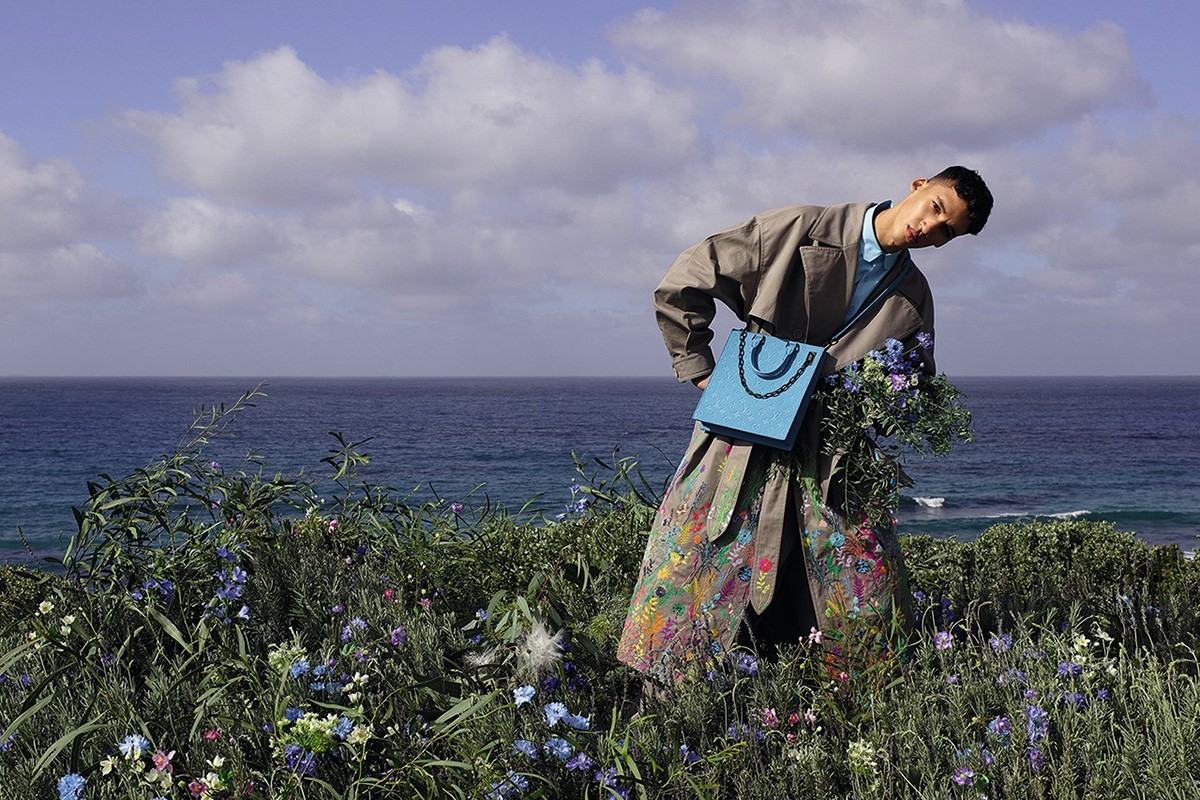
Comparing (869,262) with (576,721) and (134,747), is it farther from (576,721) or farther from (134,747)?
(134,747)

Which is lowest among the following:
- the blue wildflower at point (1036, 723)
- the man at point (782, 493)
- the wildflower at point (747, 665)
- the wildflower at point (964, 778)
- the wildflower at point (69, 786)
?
the wildflower at point (69, 786)

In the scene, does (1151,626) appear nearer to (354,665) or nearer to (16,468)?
(354,665)

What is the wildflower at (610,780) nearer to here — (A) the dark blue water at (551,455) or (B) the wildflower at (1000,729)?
(B) the wildflower at (1000,729)

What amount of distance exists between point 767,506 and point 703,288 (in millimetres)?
→ 834

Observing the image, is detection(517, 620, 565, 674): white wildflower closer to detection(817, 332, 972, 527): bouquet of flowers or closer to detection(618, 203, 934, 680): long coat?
detection(618, 203, 934, 680): long coat

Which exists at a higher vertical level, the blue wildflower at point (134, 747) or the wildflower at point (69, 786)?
the blue wildflower at point (134, 747)

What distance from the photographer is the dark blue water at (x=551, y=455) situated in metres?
27.0

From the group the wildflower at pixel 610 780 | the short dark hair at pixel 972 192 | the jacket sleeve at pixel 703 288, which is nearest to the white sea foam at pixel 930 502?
the jacket sleeve at pixel 703 288

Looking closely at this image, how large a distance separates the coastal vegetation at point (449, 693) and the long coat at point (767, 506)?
8.4 inches

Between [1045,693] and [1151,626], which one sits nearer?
[1045,693]

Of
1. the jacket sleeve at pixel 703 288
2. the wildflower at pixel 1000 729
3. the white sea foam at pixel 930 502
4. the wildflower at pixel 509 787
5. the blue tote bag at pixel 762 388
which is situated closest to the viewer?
the wildflower at pixel 509 787

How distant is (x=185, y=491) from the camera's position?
12.8ft

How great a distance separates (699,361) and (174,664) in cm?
215

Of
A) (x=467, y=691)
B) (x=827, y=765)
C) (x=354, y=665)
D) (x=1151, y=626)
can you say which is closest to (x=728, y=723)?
(x=827, y=765)
